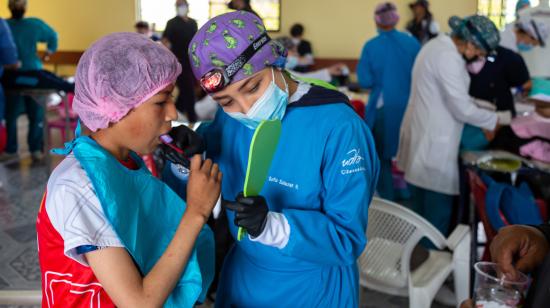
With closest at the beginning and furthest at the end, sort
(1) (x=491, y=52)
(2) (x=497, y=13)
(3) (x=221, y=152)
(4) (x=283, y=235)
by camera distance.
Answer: (4) (x=283, y=235) → (3) (x=221, y=152) → (1) (x=491, y=52) → (2) (x=497, y=13)

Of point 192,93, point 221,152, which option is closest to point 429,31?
point 192,93

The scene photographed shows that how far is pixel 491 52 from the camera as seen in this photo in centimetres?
308

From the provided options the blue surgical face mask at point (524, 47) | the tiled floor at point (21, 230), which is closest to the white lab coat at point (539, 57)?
the blue surgical face mask at point (524, 47)

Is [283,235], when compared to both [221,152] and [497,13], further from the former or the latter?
[497,13]

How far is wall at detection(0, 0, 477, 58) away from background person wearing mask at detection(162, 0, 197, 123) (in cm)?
376

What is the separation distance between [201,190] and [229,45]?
340mm

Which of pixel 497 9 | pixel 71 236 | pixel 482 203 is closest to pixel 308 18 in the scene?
pixel 497 9

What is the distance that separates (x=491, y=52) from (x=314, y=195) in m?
2.21

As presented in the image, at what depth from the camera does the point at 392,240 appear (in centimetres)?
224

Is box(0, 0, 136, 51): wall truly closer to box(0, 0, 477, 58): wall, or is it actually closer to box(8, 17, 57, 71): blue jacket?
box(0, 0, 477, 58): wall

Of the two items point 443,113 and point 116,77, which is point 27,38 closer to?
point 443,113

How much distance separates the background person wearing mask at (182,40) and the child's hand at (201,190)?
4.83 m

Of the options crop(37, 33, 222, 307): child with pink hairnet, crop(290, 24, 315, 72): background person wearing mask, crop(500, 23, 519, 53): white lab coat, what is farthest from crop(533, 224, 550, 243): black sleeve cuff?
crop(290, 24, 315, 72): background person wearing mask

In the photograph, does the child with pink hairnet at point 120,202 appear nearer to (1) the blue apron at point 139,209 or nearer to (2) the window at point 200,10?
(1) the blue apron at point 139,209
